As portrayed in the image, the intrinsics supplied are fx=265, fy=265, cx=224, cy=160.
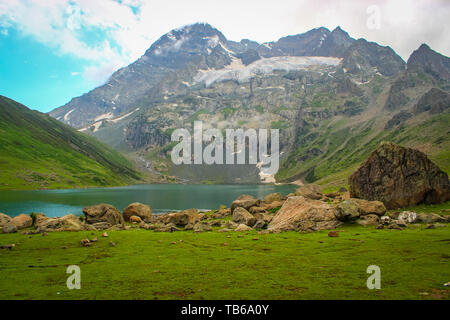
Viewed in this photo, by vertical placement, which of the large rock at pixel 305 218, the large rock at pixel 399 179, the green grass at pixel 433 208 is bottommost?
the large rock at pixel 305 218

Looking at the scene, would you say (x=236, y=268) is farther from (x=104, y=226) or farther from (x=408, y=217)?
(x=104, y=226)

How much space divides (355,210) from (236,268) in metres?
26.4

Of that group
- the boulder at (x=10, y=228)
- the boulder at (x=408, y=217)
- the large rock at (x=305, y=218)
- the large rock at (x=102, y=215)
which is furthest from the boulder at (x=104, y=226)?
the boulder at (x=408, y=217)

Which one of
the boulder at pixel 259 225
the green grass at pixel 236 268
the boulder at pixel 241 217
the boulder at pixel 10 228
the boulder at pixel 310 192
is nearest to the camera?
the green grass at pixel 236 268

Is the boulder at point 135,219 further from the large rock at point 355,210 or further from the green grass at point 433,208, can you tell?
the green grass at point 433,208

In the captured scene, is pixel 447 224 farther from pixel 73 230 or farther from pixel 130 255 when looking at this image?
pixel 73 230

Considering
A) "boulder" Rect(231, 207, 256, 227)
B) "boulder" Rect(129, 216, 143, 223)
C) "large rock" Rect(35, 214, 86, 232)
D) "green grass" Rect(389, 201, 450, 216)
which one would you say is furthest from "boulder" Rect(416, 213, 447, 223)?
"boulder" Rect(129, 216, 143, 223)

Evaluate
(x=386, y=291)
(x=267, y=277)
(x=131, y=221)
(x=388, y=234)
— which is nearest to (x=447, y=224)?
(x=388, y=234)

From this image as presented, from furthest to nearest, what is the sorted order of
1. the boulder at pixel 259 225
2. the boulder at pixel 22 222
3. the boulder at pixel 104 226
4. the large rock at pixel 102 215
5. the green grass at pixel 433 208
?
the large rock at pixel 102 215, the boulder at pixel 104 226, the boulder at pixel 259 225, the green grass at pixel 433 208, the boulder at pixel 22 222

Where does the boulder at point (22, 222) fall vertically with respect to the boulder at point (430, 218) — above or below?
below

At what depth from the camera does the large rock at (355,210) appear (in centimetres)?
3819

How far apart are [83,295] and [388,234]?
97.0ft

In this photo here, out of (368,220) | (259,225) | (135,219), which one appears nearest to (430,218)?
(368,220)

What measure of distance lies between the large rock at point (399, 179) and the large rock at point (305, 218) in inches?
639
